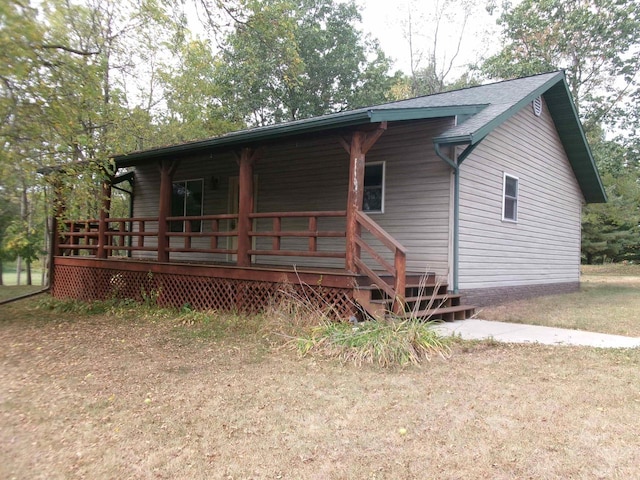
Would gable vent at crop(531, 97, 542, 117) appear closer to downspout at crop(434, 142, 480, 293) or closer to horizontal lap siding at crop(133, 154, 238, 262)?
downspout at crop(434, 142, 480, 293)

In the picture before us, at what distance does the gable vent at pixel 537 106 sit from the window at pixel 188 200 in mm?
8164

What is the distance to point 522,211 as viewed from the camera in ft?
33.7

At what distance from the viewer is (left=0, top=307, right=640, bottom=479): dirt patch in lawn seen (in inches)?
106

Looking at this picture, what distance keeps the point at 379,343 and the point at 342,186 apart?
4.92m

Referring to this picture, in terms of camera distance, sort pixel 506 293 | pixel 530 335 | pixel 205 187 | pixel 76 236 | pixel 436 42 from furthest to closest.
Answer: pixel 436 42
pixel 205 187
pixel 76 236
pixel 506 293
pixel 530 335

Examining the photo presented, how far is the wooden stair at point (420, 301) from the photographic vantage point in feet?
20.0

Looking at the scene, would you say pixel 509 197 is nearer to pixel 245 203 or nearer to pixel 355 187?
pixel 355 187

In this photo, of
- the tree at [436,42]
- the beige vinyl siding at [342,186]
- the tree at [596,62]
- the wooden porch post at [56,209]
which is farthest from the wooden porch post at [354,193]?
the tree at [436,42]

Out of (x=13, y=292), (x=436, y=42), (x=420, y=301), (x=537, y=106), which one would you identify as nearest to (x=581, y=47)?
(x=436, y=42)

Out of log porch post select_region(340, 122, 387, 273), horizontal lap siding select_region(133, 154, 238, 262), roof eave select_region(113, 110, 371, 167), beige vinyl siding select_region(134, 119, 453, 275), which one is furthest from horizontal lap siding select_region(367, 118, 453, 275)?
horizontal lap siding select_region(133, 154, 238, 262)

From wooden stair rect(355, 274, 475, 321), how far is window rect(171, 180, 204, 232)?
21.9 ft

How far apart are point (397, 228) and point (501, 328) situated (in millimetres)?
2534

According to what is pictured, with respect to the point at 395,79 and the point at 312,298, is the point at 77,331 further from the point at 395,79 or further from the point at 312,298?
the point at 395,79

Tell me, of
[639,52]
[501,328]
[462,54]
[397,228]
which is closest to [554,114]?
[397,228]
